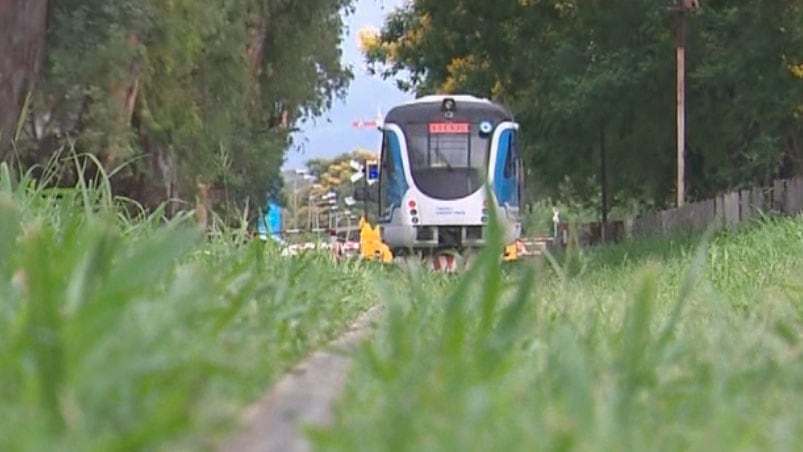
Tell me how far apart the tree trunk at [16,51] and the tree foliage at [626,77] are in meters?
11.6

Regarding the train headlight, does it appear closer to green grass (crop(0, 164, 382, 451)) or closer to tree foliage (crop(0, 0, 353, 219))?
tree foliage (crop(0, 0, 353, 219))

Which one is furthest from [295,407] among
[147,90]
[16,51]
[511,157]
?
[511,157]

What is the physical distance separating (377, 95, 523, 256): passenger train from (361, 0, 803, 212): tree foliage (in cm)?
174

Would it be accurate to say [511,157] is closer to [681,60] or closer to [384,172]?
[384,172]

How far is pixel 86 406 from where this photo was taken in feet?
5.11

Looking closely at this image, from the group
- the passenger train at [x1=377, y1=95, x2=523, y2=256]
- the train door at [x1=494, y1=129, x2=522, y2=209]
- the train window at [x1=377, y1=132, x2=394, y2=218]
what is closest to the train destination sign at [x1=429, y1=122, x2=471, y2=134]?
the passenger train at [x1=377, y1=95, x2=523, y2=256]

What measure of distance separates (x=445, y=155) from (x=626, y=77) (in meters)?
3.52

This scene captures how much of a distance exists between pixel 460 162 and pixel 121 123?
842cm

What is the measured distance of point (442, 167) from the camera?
21.2 m

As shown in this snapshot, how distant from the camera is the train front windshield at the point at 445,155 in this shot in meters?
21.1

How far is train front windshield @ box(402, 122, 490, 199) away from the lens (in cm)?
2111

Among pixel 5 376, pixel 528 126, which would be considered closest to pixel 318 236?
pixel 5 376

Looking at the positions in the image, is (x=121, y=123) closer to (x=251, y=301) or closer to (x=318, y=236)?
(x=318, y=236)

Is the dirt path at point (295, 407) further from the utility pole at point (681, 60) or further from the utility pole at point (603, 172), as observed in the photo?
the utility pole at point (603, 172)
